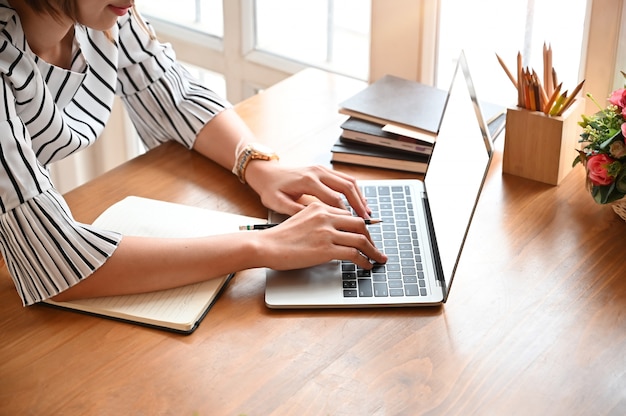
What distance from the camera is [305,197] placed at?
1.38 meters

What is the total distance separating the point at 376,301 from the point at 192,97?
2.05ft

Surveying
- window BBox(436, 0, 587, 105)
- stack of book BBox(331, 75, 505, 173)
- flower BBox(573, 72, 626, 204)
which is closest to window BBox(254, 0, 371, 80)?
window BBox(436, 0, 587, 105)

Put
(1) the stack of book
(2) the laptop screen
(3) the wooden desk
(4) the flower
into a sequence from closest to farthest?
(3) the wooden desk < (2) the laptop screen < (4) the flower < (1) the stack of book

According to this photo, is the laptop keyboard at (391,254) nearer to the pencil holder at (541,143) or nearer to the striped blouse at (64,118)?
the pencil holder at (541,143)

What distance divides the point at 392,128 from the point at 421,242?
299 mm

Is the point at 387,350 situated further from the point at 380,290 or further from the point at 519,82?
the point at 519,82

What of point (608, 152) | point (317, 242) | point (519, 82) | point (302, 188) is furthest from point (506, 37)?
point (317, 242)

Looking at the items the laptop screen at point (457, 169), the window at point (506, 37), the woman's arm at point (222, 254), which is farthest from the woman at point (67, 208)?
the window at point (506, 37)

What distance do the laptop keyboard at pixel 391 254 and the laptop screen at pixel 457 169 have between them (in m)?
0.04

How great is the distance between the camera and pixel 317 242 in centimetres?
120

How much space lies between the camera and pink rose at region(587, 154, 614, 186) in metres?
1.28

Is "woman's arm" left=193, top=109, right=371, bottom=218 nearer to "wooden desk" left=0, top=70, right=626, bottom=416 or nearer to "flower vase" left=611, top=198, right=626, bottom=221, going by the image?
"wooden desk" left=0, top=70, right=626, bottom=416

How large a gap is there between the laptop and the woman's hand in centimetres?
5

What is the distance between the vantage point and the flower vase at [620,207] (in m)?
1.30
